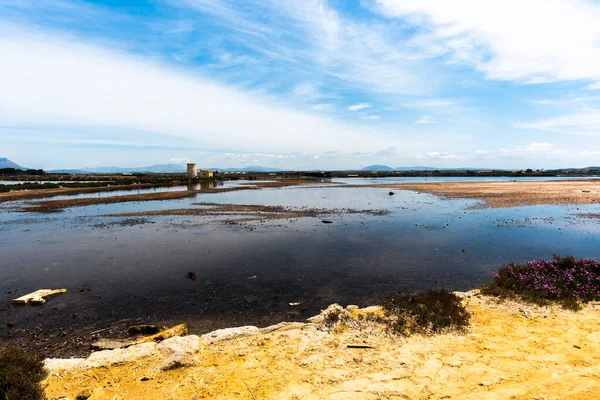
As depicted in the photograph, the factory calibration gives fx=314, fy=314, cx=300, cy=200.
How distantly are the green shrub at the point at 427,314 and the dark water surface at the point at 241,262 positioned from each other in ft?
7.29

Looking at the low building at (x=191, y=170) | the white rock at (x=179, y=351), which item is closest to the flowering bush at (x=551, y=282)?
the white rock at (x=179, y=351)

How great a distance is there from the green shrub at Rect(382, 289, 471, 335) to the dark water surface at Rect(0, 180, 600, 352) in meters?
2.22

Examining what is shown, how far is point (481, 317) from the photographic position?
889 centimetres

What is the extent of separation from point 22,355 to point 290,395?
18.5ft

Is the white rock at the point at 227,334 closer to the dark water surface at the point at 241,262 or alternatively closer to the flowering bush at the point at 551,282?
the dark water surface at the point at 241,262

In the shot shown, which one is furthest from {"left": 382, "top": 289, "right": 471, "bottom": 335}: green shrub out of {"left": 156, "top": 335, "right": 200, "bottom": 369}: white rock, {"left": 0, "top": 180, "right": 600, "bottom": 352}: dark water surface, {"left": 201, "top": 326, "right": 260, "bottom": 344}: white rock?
{"left": 156, "top": 335, "right": 200, "bottom": 369}: white rock

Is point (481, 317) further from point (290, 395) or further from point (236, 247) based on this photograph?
point (236, 247)

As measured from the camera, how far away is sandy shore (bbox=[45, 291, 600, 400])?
19.2 feet

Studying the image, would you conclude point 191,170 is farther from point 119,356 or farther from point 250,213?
point 119,356

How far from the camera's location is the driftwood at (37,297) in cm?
1148

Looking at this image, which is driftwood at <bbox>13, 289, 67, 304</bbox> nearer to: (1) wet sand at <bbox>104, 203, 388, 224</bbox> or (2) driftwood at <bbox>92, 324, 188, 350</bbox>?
(2) driftwood at <bbox>92, 324, 188, 350</bbox>

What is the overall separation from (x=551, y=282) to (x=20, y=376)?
47.8ft

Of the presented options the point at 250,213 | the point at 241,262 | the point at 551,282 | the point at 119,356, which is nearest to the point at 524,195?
the point at 250,213

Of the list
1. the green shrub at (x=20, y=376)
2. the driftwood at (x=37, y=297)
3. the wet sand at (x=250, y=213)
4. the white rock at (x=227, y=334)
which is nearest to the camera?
the green shrub at (x=20, y=376)
